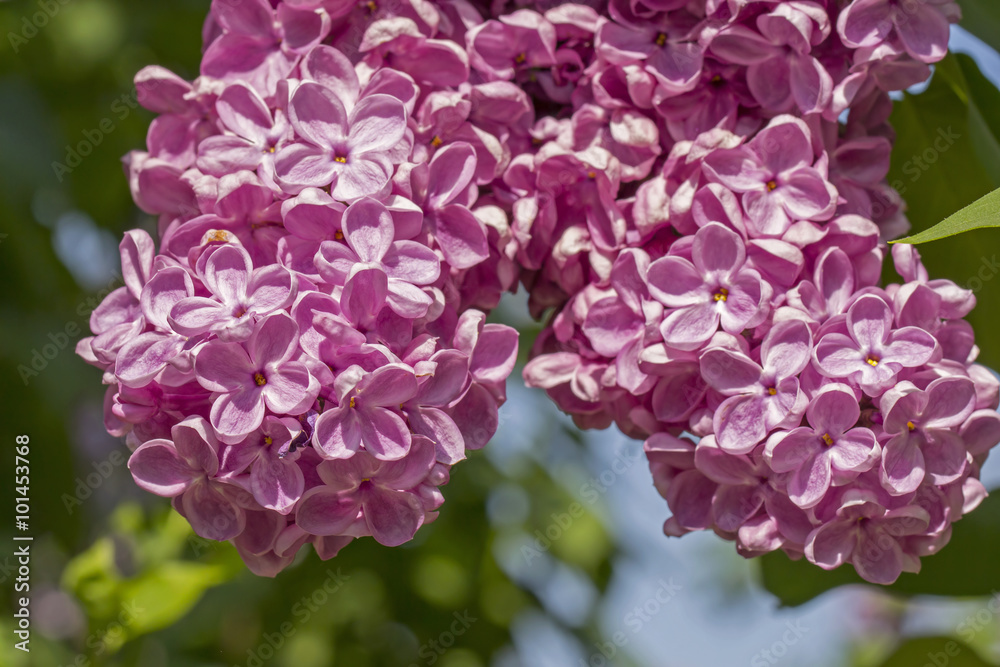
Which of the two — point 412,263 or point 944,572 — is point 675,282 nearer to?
point 412,263

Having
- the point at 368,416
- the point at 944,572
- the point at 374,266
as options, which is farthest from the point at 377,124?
the point at 944,572

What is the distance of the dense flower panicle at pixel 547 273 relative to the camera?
0.77 meters

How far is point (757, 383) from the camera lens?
0.83 meters

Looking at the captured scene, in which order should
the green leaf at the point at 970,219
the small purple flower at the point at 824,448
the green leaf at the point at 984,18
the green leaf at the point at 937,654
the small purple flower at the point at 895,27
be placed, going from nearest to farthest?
the green leaf at the point at 970,219 → the small purple flower at the point at 824,448 → the small purple flower at the point at 895,27 → the green leaf at the point at 984,18 → the green leaf at the point at 937,654

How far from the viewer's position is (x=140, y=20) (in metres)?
1.57

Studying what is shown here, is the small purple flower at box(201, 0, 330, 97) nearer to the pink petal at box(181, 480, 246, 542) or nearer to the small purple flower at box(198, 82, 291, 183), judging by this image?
the small purple flower at box(198, 82, 291, 183)

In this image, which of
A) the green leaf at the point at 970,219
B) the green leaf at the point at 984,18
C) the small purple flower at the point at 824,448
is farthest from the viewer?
the green leaf at the point at 984,18

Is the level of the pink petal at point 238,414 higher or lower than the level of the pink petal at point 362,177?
lower

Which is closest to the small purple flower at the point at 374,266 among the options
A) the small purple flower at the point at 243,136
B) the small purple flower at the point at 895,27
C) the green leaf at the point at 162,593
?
the small purple flower at the point at 243,136

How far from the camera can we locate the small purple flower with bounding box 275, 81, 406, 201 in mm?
809

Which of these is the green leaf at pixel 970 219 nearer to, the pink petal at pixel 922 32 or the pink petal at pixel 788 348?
the pink petal at pixel 788 348

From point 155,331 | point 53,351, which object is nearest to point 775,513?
point 155,331

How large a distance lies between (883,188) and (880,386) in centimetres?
24

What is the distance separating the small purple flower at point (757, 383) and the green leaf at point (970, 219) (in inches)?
5.2
